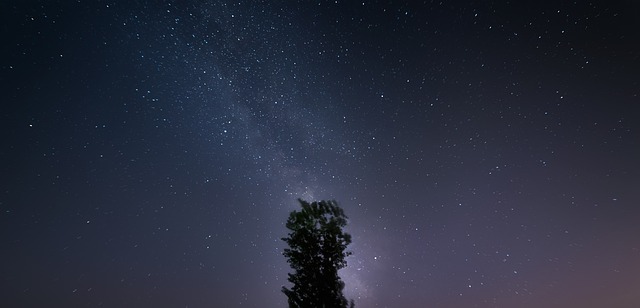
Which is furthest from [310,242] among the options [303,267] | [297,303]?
[297,303]

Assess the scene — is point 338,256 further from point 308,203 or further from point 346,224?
point 308,203

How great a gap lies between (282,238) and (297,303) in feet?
7.92

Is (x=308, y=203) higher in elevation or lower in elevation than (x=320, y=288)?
higher

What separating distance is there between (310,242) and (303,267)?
3.09 feet

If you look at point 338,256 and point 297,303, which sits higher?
point 338,256

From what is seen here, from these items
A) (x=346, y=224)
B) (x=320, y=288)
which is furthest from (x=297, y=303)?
(x=346, y=224)

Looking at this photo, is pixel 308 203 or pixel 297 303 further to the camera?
pixel 308 203

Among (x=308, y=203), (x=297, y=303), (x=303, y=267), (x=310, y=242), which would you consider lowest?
(x=297, y=303)

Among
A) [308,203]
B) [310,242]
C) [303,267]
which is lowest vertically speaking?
[303,267]

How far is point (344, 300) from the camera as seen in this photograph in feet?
45.2

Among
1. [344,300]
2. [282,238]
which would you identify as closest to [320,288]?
[344,300]

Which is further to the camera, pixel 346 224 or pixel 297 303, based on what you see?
pixel 346 224

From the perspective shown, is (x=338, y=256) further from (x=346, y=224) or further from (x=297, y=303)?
(x=297, y=303)

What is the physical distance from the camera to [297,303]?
13797 millimetres
